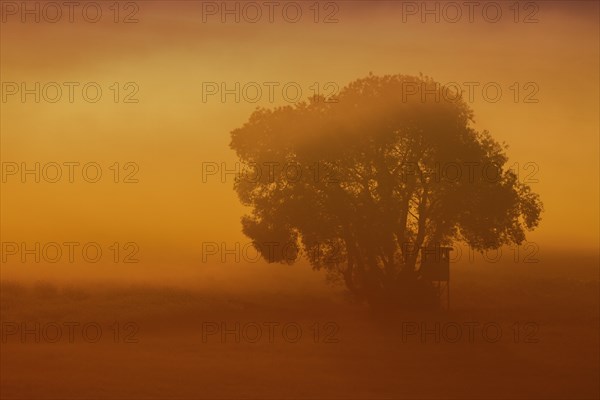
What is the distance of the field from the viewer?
21.0 m

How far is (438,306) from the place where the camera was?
4125 centimetres

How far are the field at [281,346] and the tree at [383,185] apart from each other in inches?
141

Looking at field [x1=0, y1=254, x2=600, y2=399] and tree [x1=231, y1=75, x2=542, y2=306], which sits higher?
tree [x1=231, y1=75, x2=542, y2=306]

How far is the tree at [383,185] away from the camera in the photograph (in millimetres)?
39938

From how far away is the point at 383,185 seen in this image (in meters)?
40.2

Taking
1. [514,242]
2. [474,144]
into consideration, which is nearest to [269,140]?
[474,144]

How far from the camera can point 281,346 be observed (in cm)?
2897

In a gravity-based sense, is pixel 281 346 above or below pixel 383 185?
below

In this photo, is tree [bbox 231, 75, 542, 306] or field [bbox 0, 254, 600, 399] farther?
tree [bbox 231, 75, 542, 306]

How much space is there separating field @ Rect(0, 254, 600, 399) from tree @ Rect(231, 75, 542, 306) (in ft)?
11.8

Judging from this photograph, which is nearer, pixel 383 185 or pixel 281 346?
pixel 281 346

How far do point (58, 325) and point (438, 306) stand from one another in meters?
19.6

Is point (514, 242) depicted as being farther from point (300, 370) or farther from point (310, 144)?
point (300, 370)

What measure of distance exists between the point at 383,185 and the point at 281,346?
547 inches
